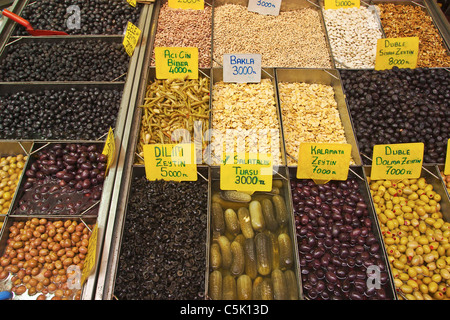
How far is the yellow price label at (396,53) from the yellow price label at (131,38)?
2.40 metres

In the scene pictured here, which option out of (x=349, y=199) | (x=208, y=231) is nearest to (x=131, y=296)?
(x=208, y=231)

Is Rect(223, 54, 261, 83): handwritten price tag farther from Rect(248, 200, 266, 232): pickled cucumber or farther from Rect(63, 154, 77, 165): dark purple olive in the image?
Rect(63, 154, 77, 165): dark purple olive

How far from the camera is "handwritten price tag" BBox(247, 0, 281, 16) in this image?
4004mm

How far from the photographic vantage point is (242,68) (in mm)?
3277

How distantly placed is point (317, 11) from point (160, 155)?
9.47ft

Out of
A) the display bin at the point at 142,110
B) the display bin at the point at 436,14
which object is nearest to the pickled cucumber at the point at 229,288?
the display bin at the point at 142,110

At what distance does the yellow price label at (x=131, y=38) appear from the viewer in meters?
3.19

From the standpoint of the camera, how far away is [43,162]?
8.86 ft

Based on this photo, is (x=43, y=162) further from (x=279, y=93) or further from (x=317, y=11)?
(x=317, y=11)

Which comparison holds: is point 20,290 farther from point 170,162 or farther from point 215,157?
point 215,157

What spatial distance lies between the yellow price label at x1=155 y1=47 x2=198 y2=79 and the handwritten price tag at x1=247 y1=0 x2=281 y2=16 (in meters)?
1.33

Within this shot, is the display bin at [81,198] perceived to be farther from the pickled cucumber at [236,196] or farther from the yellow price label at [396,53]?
the yellow price label at [396,53]

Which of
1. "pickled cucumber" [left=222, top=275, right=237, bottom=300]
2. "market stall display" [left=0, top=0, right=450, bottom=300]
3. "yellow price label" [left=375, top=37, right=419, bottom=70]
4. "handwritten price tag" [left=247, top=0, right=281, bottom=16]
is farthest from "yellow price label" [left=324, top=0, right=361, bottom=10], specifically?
"pickled cucumber" [left=222, top=275, right=237, bottom=300]
